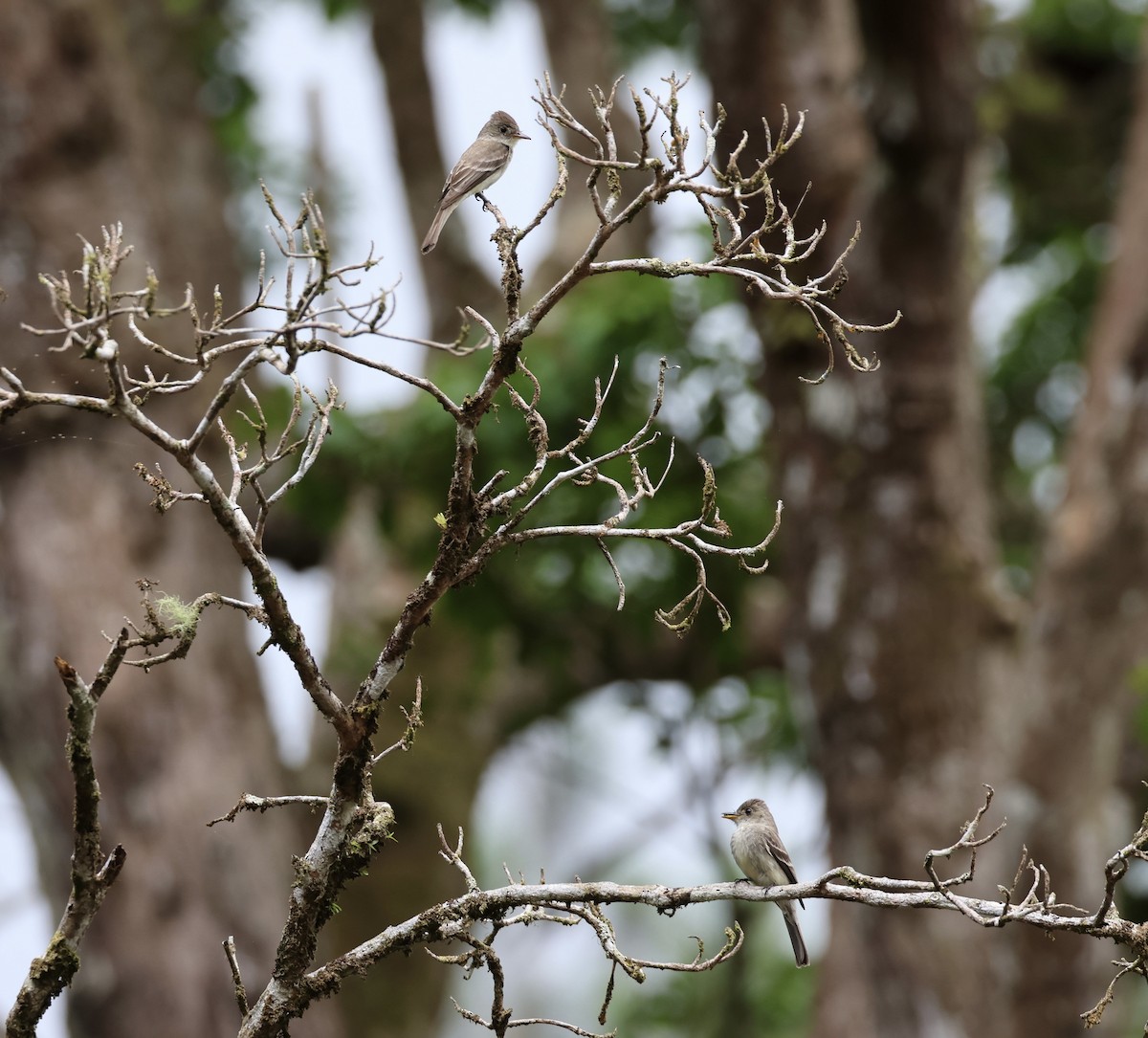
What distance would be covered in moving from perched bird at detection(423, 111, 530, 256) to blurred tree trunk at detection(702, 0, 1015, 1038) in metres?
3.69

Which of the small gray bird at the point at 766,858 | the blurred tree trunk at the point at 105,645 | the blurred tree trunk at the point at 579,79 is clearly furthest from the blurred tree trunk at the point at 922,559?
the blurred tree trunk at the point at 105,645

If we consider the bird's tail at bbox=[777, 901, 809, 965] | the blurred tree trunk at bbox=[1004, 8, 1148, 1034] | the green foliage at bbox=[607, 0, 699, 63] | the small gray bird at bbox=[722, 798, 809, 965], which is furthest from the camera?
→ the green foliage at bbox=[607, 0, 699, 63]

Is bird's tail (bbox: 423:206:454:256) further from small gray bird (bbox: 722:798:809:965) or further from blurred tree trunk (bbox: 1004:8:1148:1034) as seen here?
blurred tree trunk (bbox: 1004:8:1148:1034)

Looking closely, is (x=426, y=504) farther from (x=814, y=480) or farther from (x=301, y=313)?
(x=301, y=313)

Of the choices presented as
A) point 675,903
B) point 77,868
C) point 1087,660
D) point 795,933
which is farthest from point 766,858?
point 1087,660

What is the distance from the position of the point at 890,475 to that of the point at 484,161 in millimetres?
4441

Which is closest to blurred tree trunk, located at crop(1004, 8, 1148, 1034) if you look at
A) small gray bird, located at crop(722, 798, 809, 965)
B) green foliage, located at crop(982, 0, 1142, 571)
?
small gray bird, located at crop(722, 798, 809, 965)

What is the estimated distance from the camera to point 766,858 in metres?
4.66

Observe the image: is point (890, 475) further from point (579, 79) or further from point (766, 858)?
point (579, 79)

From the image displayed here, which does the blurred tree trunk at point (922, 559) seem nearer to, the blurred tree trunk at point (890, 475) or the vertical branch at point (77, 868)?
the blurred tree trunk at point (890, 475)

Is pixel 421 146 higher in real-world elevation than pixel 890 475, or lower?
higher

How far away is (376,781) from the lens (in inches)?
423

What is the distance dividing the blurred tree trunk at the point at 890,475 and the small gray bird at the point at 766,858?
242 centimetres

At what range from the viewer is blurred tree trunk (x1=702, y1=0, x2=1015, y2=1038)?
23.2 feet
